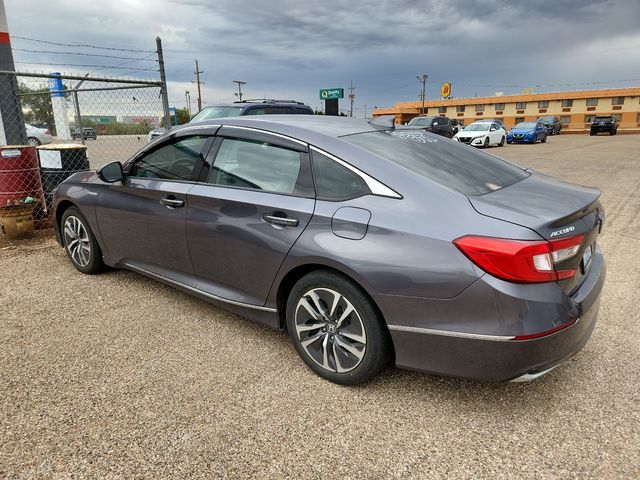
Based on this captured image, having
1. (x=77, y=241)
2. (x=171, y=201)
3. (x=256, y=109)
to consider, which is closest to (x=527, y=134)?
(x=256, y=109)

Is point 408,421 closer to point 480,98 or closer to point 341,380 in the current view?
point 341,380

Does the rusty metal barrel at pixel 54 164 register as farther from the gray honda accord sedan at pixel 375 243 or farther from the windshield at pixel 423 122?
the windshield at pixel 423 122

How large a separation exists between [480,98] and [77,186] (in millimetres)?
75608

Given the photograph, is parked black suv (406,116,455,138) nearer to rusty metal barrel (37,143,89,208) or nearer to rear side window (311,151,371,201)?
rusty metal barrel (37,143,89,208)

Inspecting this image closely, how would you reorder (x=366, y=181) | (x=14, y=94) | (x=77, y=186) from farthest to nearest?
(x=14, y=94) < (x=77, y=186) < (x=366, y=181)

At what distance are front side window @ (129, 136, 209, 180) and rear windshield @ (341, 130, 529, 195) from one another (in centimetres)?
124

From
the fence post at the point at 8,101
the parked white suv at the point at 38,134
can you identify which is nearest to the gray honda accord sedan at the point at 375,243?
the fence post at the point at 8,101

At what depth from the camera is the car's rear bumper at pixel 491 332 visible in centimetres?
209

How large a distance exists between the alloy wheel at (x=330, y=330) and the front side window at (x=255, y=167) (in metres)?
0.69

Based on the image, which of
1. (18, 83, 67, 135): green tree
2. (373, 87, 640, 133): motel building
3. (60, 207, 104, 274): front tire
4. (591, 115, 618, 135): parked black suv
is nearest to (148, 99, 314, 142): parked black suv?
(60, 207, 104, 274): front tire

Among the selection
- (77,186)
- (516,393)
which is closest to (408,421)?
(516,393)

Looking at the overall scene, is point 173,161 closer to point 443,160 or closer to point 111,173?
point 111,173

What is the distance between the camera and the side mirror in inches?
152

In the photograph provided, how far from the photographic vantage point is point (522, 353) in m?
2.12
